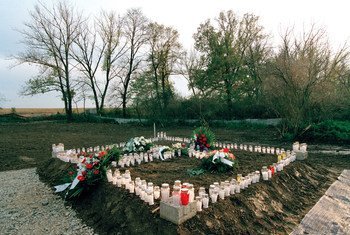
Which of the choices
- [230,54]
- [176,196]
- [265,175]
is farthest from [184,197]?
[230,54]

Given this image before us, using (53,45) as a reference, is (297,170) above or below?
below

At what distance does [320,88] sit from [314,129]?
6.69ft

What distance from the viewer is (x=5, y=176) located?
8438 mm

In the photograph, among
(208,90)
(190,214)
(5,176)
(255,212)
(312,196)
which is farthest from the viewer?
(208,90)

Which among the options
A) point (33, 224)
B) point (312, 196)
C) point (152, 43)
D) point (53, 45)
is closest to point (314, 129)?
point (312, 196)

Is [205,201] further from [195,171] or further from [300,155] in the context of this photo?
[300,155]

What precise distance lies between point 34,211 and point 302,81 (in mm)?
12582

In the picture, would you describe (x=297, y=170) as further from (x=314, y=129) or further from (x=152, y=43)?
(x=152, y=43)

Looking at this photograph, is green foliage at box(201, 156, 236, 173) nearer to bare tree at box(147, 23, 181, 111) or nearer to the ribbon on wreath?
the ribbon on wreath

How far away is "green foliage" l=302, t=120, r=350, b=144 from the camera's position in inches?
519

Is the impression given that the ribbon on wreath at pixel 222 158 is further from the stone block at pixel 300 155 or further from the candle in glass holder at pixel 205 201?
the stone block at pixel 300 155

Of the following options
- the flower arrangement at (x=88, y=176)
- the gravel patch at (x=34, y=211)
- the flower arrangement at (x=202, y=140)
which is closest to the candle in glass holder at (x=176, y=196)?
the gravel patch at (x=34, y=211)

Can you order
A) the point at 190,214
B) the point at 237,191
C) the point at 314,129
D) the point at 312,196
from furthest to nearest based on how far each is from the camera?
the point at 314,129
the point at 312,196
the point at 237,191
the point at 190,214

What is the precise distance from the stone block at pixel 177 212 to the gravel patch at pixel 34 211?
1.42 m
